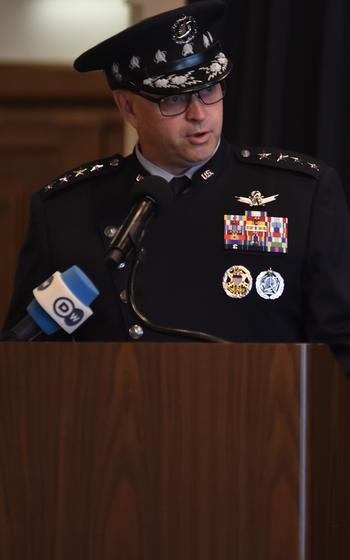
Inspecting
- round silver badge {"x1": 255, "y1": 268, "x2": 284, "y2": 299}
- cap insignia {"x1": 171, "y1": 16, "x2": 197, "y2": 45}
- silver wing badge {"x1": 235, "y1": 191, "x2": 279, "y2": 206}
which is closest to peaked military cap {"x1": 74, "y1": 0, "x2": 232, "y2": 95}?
cap insignia {"x1": 171, "y1": 16, "x2": 197, "y2": 45}

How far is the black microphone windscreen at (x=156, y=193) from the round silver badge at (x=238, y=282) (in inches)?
19.7

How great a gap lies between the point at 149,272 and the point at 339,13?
95cm

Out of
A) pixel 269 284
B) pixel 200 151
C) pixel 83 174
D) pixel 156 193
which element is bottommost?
pixel 269 284

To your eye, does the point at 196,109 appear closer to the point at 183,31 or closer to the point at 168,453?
the point at 183,31

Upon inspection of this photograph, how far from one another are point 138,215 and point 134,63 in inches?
26.2

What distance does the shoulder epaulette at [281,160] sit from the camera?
2.08 meters

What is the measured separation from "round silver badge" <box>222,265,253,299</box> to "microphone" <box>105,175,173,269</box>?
→ 0.50 metres

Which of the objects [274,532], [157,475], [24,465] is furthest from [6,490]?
[274,532]

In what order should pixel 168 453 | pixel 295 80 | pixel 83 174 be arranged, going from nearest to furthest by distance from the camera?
pixel 168 453 < pixel 83 174 < pixel 295 80

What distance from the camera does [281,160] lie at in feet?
6.95

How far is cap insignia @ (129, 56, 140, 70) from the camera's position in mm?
2043

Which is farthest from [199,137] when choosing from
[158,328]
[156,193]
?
[158,328]

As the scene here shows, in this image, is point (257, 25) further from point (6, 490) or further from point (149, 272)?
point (6, 490)

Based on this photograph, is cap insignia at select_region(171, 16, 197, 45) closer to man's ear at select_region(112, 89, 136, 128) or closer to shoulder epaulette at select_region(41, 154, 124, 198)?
man's ear at select_region(112, 89, 136, 128)
